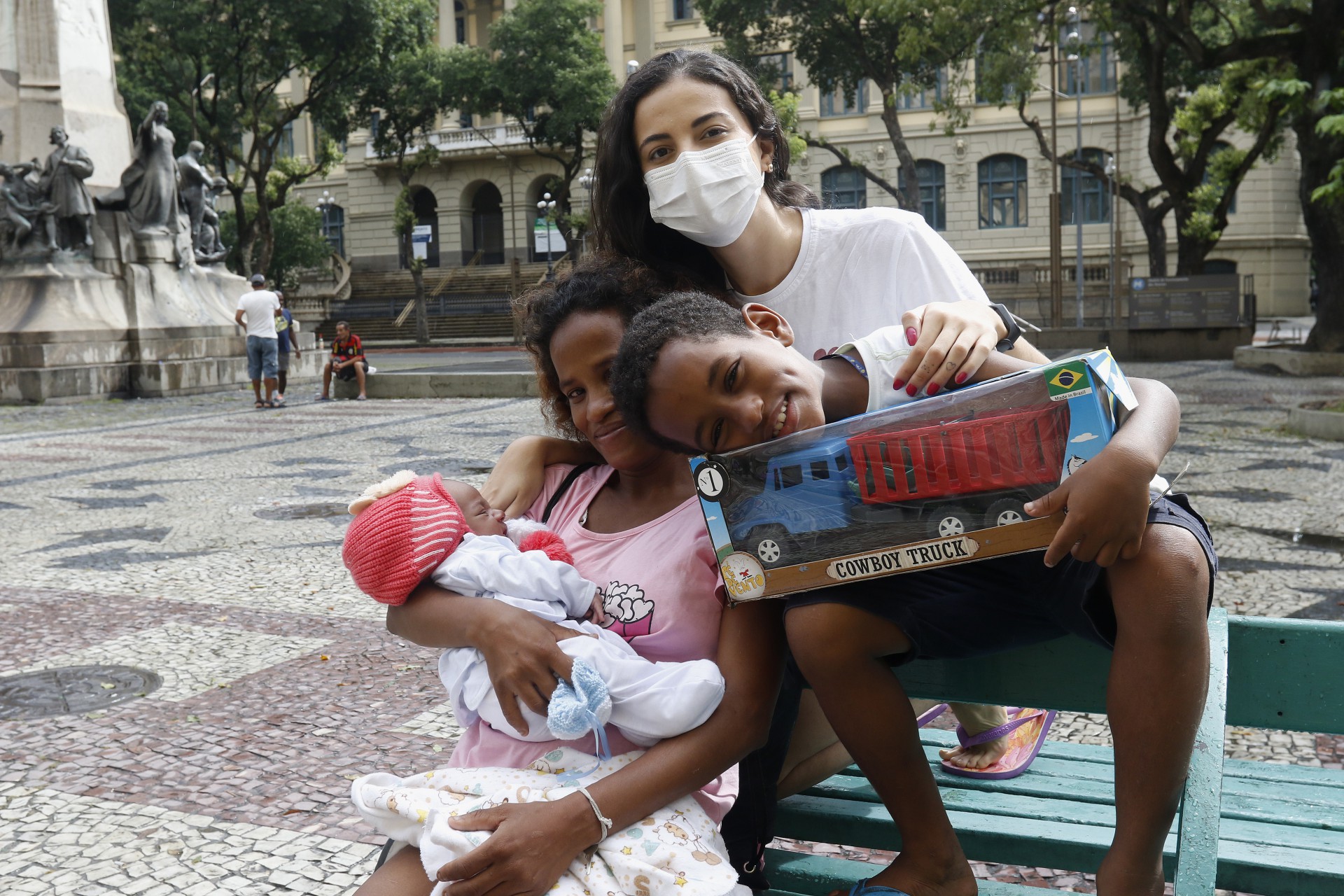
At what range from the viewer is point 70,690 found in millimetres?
3834

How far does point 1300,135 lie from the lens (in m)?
16.5

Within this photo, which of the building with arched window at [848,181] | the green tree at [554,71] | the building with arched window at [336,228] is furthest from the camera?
the building with arched window at [336,228]

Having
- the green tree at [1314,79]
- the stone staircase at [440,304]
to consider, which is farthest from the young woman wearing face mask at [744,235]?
the stone staircase at [440,304]

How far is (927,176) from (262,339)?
31368mm

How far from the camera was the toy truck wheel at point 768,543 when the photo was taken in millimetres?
1624

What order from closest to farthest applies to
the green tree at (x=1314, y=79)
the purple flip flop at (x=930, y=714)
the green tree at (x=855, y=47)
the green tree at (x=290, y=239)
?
the purple flip flop at (x=930, y=714)
the green tree at (x=1314, y=79)
the green tree at (x=855, y=47)
the green tree at (x=290, y=239)

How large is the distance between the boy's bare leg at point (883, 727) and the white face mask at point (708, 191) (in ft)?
2.90

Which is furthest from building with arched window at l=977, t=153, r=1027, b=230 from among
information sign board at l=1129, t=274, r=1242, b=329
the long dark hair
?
the long dark hair

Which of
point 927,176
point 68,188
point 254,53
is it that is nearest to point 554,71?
point 254,53

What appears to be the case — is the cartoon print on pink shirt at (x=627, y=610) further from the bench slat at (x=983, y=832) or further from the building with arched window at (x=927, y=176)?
the building with arched window at (x=927, y=176)

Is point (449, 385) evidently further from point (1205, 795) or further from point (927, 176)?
point (927, 176)

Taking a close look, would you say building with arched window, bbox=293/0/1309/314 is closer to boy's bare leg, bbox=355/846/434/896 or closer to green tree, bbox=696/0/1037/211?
green tree, bbox=696/0/1037/211

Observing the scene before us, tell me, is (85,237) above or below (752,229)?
above

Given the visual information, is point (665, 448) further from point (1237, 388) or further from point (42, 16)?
→ point (42, 16)
